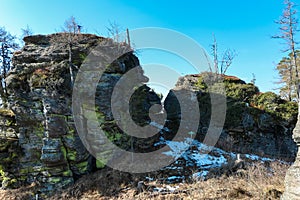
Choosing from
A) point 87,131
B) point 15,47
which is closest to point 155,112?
point 87,131

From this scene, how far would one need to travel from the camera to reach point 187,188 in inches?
255

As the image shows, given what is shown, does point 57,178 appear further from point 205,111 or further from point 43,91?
point 205,111

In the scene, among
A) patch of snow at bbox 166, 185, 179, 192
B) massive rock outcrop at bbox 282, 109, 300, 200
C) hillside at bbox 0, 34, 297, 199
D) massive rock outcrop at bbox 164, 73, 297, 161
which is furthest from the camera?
massive rock outcrop at bbox 164, 73, 297, 161

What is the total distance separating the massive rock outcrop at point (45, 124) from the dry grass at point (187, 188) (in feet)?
2.32

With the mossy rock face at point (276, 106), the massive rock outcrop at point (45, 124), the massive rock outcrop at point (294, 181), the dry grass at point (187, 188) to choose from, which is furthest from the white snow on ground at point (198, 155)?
the massive rock outcrop at point (294, 181)

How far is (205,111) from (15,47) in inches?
642

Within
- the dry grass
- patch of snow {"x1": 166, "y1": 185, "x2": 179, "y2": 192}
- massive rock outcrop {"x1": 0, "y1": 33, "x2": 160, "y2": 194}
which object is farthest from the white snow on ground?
massive rock outcrop {"x1": 0, "y1": 33, "x2": 160, "y2": 194}

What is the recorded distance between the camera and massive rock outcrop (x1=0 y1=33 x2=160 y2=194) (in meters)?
7.80

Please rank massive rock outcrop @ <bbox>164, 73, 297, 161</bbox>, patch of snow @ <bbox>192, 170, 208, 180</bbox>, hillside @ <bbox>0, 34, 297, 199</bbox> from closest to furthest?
1. hillside @ <bbox>0, 34, 297, 199</bbox>
2. patch of snow @ <bbox>192, 170, 208, 180</bbox>
3. massive rock outcrop @ <bbox>164, 73, 297, 161</bbox>

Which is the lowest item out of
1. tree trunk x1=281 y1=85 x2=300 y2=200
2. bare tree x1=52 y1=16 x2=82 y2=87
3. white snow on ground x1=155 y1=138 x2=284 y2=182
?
white snow on ground x1=155 y1=138 x2=284 y2=182

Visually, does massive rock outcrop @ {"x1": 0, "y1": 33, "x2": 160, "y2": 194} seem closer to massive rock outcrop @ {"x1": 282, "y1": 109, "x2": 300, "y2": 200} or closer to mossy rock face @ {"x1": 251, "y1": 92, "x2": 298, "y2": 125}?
massive rock outcrop @ {"x1": 282, "y1": 109, "x2": 300, "y2": 200}

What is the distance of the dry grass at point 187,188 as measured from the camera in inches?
206

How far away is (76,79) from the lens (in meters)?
8.80

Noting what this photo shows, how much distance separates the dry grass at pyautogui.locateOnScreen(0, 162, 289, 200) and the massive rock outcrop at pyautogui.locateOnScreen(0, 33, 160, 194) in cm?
71
